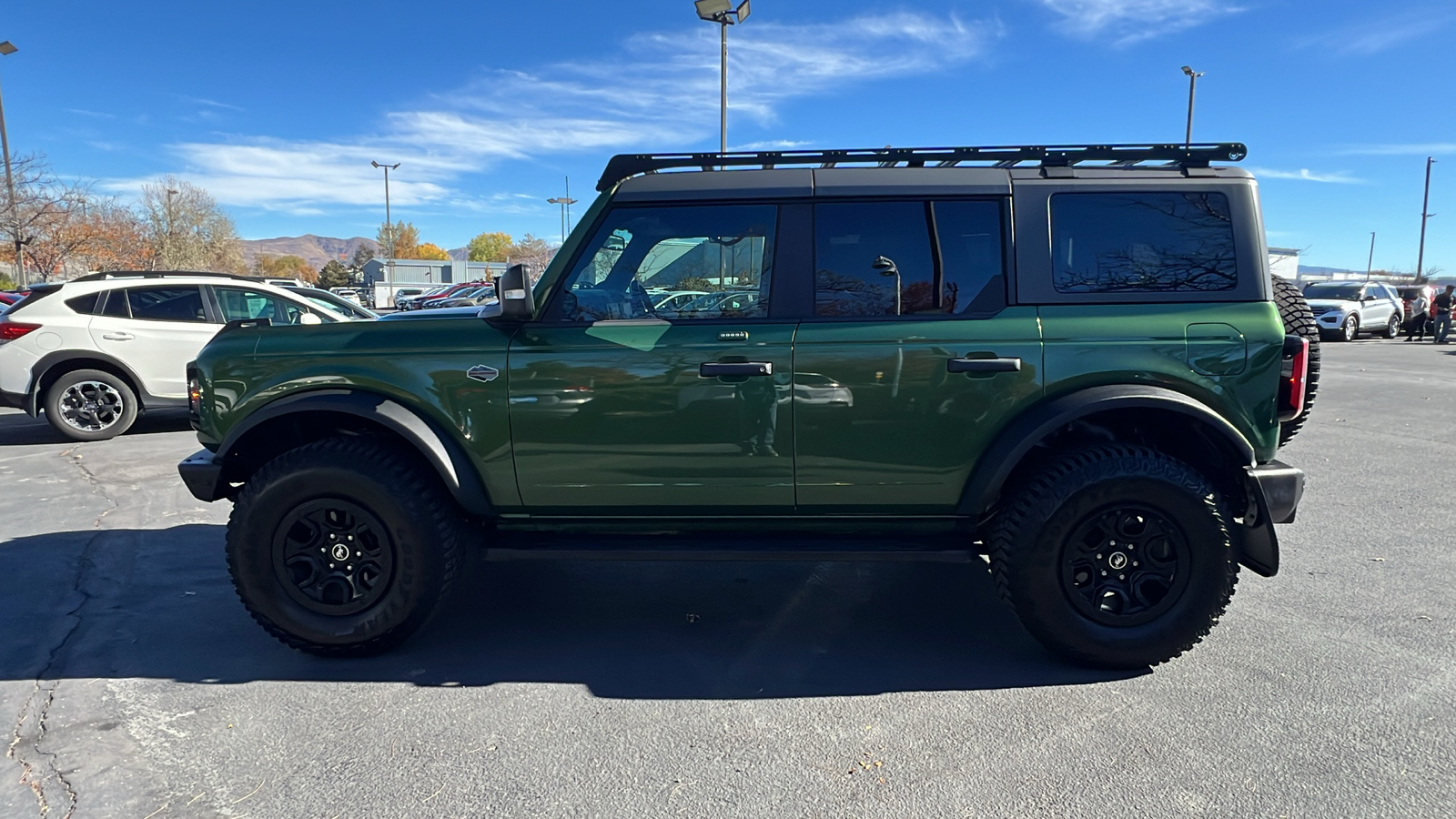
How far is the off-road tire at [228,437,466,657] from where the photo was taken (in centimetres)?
358

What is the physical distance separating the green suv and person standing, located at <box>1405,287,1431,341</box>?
27983 mm

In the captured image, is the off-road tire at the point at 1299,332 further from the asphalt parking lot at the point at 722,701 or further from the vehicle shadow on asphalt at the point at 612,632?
the vehicle shadow on asphalt at the point at 612,632

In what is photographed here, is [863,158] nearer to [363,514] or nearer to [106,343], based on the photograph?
[363,514]

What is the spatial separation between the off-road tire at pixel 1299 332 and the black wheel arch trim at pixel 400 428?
3.39 meters

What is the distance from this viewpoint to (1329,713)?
A: 3.14 meters

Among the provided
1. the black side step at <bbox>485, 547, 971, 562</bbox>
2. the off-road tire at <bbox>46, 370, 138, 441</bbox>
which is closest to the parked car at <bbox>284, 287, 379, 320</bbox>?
the off-road tire at <bbox>46, 370, 138, 441</bbox>

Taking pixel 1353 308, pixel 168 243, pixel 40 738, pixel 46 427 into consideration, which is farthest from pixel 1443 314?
pixel 168 243

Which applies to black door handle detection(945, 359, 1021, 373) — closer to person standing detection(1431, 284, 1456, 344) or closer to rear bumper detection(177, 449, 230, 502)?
rear bumper detection(177, 449, 230, 502)

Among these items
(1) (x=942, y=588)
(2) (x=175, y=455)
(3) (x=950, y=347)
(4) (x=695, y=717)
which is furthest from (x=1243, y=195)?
(2) (x=175, y=455)

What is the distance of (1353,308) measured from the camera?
2362cm

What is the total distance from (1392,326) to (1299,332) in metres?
27.5

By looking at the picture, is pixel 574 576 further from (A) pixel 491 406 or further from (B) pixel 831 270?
(B) pixel 831 270

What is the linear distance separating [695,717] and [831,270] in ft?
6.02

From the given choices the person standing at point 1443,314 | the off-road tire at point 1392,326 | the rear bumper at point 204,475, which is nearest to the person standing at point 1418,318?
the off-road tire at point 1392,326
